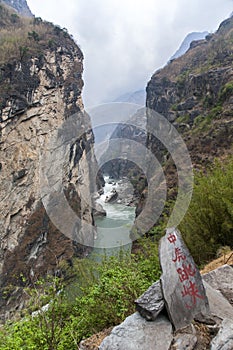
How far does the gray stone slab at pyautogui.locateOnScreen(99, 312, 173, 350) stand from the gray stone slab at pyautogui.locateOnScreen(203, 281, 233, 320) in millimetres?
730

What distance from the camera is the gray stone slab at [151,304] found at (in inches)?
125

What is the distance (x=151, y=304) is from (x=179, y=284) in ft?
1.40

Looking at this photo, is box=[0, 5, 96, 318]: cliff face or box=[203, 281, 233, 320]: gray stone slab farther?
box=[0, 5, 96, 318]: cliff face

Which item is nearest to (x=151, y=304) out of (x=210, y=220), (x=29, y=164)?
(x=210, y=220)

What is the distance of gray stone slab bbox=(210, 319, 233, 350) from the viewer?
108 inches

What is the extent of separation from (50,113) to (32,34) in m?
8.54

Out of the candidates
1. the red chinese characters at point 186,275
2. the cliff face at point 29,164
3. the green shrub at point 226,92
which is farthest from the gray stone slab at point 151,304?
the green shrub at point 226,92

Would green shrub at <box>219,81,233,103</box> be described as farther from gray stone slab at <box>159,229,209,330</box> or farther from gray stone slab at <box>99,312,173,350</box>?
gray stone slab at <box>99,312,173,350</box>

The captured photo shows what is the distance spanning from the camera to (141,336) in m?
3.04

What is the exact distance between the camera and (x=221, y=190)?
5949 mm

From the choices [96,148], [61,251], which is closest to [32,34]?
[61,251]

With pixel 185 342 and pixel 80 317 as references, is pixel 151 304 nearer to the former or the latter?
pixel 185 342

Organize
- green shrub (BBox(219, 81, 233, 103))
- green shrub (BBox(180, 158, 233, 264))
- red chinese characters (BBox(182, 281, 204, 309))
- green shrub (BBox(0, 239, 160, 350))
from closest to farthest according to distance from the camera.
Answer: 1. red chinese characters (BBox(182, 281, 204, 309))
2. green shrub (BBox(0, 239, 160, 350))
3. green shrub (BBox(180, 158, 233, 264))
4. green shrub (BBox(219, 81, 233, 103))

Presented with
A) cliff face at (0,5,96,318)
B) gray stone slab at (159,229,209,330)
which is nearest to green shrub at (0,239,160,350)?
gray stone slab at (159,229,209,330)
